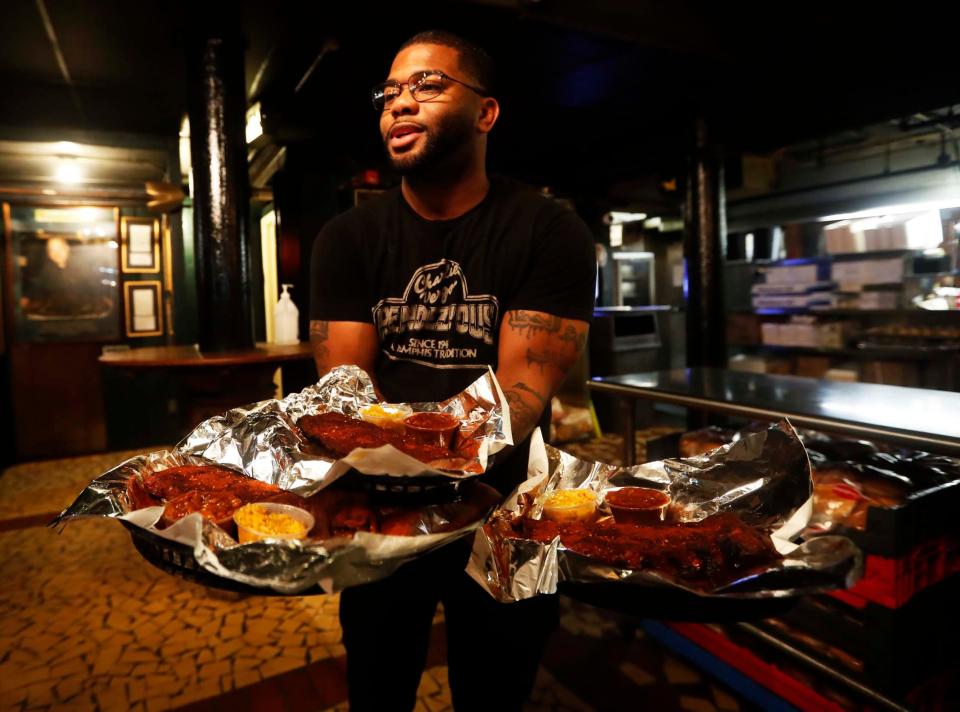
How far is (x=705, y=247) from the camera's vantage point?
4.86m

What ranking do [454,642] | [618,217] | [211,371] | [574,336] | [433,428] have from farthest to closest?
1. [618,217]
2. [211,371]
3. [574,336]
4. [454,642]
5. [433,428]

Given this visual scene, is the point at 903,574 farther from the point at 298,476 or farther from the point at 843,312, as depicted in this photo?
the point at 843,312

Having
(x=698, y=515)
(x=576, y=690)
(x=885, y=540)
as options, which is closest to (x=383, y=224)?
(x=698, y=515)

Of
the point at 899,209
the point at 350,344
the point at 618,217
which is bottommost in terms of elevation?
the point at 350,344

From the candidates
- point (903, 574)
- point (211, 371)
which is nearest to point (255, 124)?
point (211, 371)

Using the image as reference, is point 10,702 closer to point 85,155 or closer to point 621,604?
point 621,604

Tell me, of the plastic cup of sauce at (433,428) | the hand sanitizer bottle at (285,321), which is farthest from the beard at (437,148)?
the hand sanitizer bottle at (285,321)

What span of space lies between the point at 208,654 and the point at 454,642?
5.53 feet

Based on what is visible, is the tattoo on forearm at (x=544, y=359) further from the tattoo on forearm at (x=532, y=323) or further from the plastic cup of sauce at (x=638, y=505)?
the plastic cup of sauce at (x=638, y=505)

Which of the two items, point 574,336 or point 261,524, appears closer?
point 261,524

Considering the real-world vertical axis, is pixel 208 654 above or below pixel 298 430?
below

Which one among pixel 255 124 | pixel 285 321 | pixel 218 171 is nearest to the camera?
pixel 218 171

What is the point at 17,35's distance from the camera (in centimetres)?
437

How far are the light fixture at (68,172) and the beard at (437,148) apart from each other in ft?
19.5
